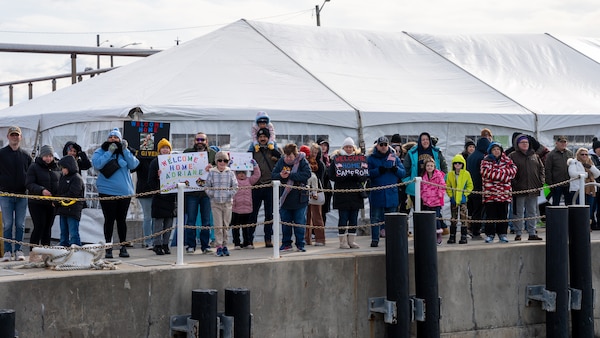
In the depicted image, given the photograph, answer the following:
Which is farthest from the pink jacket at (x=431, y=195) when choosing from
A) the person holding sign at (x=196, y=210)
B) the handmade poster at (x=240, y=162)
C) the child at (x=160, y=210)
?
the child at (x=160, y=210)

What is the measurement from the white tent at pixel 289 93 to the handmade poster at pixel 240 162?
3.91 metres

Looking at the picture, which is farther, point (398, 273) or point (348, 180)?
point (348, 180)

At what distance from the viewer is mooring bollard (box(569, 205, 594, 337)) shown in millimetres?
12305

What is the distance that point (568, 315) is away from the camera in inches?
479

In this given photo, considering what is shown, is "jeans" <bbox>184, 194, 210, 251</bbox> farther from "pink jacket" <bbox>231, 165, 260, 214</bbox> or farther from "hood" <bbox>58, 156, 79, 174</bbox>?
"hood" <bbox>58, 156, 79, 174</bbox>

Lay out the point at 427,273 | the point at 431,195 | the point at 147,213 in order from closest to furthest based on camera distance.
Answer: the point at 427,273
the point at 147,213
the point at 431,195

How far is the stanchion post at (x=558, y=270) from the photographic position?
1206 cm

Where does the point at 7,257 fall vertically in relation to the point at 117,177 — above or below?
below

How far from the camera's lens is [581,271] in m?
12.4

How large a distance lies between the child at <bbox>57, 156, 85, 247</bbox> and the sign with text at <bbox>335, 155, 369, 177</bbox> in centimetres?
342

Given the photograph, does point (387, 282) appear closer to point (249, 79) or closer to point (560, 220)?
point (560, 220)

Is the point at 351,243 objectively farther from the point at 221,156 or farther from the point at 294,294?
the point at 294,294

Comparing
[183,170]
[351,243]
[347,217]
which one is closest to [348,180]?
[347,217]

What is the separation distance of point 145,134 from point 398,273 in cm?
577
